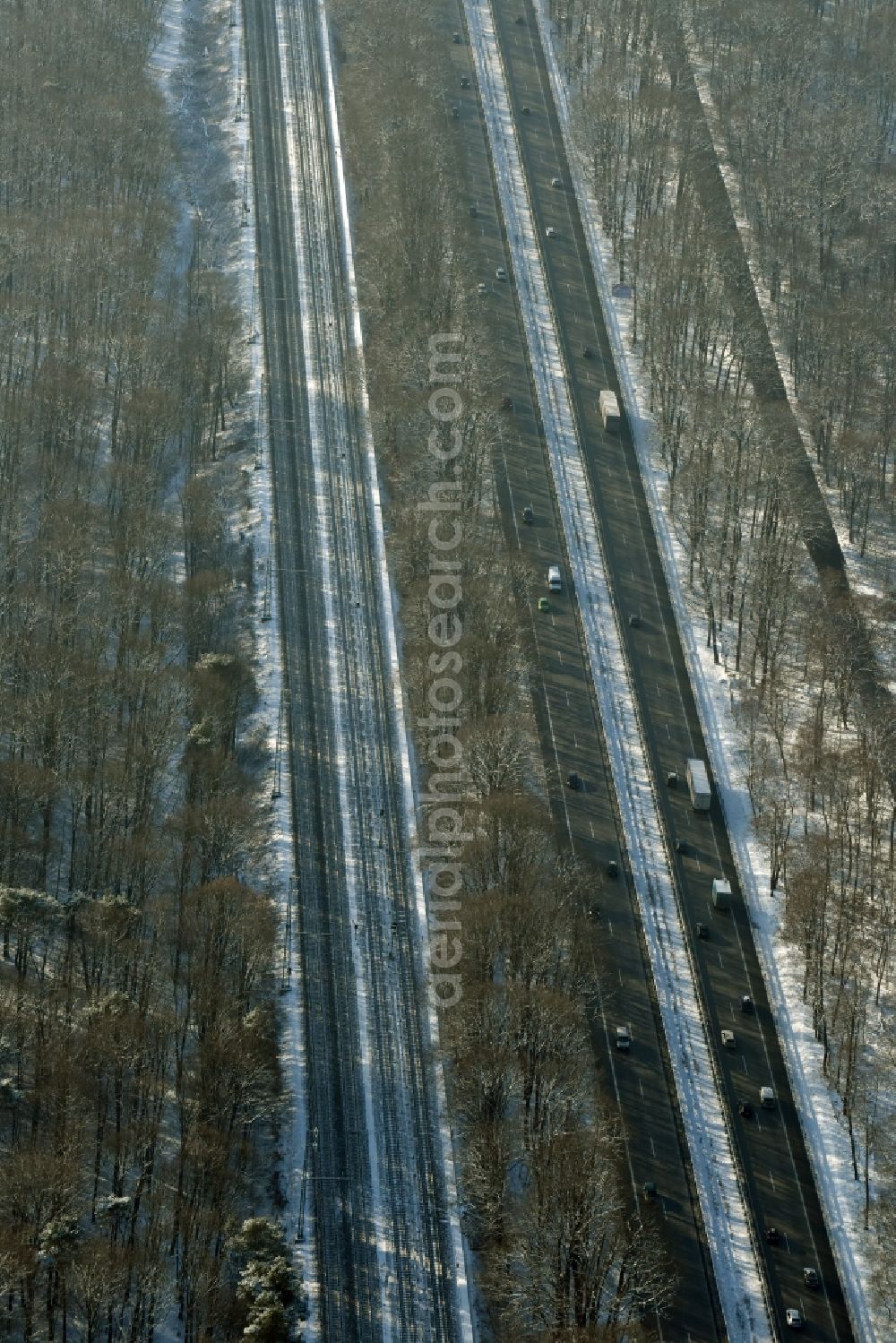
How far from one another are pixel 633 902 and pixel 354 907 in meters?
17.8

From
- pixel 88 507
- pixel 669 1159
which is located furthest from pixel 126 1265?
pixel 88 507

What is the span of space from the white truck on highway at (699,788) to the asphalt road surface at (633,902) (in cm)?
74

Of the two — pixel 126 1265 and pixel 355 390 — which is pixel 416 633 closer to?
pixel 355 390

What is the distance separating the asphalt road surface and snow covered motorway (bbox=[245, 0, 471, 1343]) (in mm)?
11195

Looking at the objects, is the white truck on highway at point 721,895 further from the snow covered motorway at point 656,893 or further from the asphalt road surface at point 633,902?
the snow covered motorway at point 656,893

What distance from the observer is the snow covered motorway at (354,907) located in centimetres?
12962

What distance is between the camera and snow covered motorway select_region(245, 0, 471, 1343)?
425ft

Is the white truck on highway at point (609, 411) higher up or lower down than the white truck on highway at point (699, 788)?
higher up

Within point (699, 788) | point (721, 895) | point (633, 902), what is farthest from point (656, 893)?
point (699, 788)

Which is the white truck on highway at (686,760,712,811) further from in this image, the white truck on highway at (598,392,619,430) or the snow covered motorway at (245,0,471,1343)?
the white truck on highway at (598,392,619,430)

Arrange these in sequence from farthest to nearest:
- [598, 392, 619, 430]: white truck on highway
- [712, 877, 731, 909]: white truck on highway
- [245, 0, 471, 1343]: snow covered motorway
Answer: [598, 392, 619, 430]: white truck on highway → [712, 877, 731, 909]: white truck on highway → [245, 0, 471, 1343]: snow covered motorway

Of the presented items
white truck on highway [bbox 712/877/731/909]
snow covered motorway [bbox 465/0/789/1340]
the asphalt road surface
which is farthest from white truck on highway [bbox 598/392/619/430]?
white truck on highway [bbox 712/877/731/909]

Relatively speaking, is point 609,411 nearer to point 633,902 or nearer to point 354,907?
point 633,902

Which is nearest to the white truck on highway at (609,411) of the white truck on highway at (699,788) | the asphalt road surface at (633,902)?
the asphalt road surface at (633,902)
